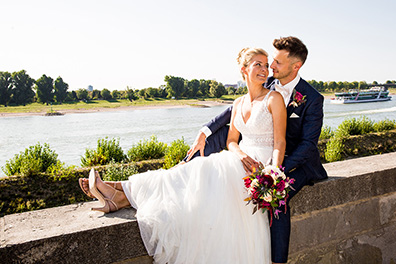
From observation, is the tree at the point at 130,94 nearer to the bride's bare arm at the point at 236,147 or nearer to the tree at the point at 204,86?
the tree at the point at 204,86

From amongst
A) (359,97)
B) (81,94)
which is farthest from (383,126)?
(81,94)

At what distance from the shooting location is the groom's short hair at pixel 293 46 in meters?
2.32

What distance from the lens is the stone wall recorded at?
166 cm

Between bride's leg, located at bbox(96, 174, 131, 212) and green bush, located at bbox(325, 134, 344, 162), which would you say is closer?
bride's leg, located at bbox(96, 174, 131, 212)

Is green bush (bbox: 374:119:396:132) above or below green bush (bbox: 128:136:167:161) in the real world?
below

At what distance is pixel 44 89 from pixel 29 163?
37.7m

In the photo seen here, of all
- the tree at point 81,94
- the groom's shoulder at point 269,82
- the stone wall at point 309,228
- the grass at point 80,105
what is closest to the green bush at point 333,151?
the stone wall at point 309,228

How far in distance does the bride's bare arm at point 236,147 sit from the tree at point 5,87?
36338mm

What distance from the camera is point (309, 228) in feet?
7.55

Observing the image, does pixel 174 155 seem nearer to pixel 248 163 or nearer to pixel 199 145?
pixel 199 145

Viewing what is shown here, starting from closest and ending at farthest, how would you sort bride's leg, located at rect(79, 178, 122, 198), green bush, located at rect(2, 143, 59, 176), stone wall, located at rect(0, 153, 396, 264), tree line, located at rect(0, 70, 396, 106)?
stone wall, located at rect(0, 153, 396, 264) < bride's leg, located at rect(79, 178, 122, 198) < green bush, located at rect(2, 143, 59, 176) < tree line, located at rect(0, 70, 396, 106)

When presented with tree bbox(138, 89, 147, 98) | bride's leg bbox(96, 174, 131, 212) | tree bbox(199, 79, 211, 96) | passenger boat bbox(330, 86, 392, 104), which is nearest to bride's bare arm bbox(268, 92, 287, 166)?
bride's leg bbox(96, 174, 131, 212)

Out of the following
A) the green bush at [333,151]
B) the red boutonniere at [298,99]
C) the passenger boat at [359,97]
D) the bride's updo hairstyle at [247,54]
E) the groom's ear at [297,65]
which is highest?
the bride's updo hairstyle at [247,54]

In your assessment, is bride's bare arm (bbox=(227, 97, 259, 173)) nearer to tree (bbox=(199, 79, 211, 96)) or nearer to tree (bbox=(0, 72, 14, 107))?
tree (bbox=(0, 72, 14, 107))
